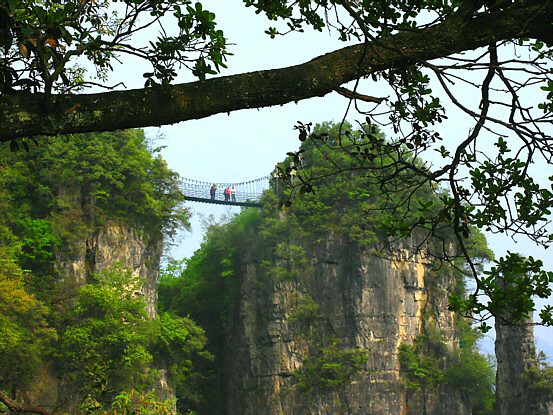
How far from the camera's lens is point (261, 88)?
3.42 m

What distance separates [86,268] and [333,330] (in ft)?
36.6

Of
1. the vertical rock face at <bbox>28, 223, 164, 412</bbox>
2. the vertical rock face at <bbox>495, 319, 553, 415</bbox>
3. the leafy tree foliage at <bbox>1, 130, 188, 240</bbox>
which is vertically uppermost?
Result: the leafy tree foliage at <bbox>1, 130, 188, 240</bbox>

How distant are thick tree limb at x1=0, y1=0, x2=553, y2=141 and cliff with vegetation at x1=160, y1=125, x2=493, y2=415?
103 feet

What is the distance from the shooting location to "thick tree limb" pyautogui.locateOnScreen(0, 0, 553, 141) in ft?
10.7

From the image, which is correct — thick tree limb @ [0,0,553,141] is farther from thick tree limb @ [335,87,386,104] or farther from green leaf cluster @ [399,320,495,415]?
green leaf cluster @ [399,320,495,415]

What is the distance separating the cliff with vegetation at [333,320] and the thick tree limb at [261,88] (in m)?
31.4

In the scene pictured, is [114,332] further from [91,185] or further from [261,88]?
[261,88]

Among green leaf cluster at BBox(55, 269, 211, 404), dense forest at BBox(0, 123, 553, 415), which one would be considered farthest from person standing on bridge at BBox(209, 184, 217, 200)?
green leaf cluster at BBox(55, 269, 211, 404)

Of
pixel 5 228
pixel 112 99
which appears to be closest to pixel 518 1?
pixel 112 99

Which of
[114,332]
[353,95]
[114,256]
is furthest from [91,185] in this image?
[353,95]

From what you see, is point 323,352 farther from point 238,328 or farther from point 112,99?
point 112,99

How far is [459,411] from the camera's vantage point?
36438mm

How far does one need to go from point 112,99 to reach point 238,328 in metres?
34.9

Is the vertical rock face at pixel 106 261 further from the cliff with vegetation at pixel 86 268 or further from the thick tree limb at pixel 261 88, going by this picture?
the thick tree limb at pixel 261 88
